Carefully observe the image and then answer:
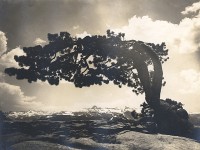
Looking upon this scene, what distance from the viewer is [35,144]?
13664 millimetres

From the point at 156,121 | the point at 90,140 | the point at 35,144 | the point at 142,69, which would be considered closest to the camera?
the point at 35,144

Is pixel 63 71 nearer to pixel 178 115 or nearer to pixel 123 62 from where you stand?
pixel 123 62

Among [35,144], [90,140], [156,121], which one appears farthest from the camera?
[156,121]

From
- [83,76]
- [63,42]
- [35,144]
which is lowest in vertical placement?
[35,144]

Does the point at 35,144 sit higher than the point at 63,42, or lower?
lower

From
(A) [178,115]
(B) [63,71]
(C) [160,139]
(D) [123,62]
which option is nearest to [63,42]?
(B) [63,71]

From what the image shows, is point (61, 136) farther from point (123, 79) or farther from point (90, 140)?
point (123, 79)

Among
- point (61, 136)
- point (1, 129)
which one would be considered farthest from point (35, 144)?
point (1, 129)

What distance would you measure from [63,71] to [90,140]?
9.27 metres

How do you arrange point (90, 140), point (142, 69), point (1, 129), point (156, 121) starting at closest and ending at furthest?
point (90, 140)
point (1, 129)
point (156, 121)
point (142, 69)

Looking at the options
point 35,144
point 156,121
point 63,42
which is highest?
point 63,42

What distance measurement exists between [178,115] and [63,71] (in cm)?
836

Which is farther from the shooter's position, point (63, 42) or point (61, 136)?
point (63, 42)

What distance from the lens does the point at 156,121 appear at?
2214 cm
